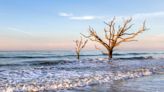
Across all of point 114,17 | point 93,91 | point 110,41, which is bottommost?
point 93,91

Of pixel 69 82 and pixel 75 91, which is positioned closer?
pixel 75 91

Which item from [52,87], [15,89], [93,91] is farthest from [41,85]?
[93,91]

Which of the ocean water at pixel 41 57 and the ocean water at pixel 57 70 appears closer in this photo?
the ocean water at pixel 57 70

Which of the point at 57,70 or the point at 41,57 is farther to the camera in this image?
the point at 41,57

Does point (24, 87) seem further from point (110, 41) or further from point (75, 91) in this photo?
point (110, 41)

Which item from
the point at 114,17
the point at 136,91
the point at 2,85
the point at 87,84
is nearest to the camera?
the point at 136,91

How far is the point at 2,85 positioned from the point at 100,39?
1707 cm

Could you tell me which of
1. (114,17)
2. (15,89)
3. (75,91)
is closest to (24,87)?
(15,89)

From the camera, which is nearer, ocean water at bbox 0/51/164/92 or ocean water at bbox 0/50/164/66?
ocean water at bbox 0/51/164/92

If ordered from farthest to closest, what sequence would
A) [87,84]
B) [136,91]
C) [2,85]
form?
[87,84]
[2,85]
[136,91]

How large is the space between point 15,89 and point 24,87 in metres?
0.30

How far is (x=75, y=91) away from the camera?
26.7 ft

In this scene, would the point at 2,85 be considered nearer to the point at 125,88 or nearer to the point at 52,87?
the point at 52,87

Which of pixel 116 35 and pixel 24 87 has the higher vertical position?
pixel 116 35
